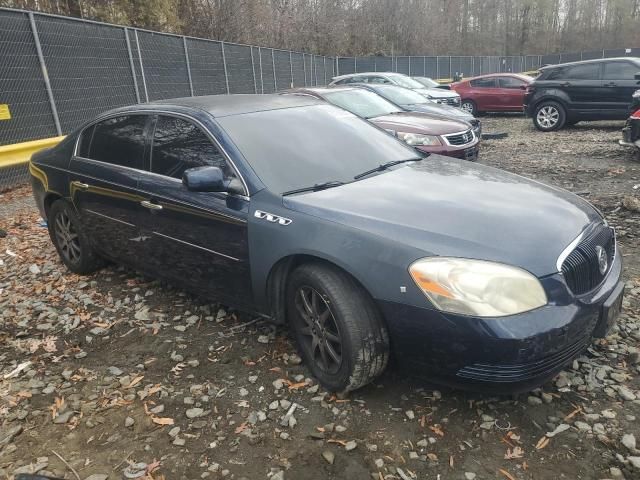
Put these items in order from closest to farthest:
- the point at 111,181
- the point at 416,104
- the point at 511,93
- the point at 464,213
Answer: the point at 464,213, the point at 111,181, the point at 416,104, the point at 511,93

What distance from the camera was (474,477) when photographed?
7.31ft

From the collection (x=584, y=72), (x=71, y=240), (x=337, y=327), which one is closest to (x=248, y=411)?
(x=337, y=327)

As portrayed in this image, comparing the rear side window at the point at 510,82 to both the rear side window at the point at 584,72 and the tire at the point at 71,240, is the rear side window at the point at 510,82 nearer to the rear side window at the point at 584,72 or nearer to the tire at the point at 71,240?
the rear side window at the point at 584,72

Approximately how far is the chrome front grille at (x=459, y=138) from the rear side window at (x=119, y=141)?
4801 millimetres

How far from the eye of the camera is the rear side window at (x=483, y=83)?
1661cm

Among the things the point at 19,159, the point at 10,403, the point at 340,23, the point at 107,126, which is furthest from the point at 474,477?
the point at 340,23

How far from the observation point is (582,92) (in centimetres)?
1207

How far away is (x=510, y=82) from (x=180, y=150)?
1540 cm

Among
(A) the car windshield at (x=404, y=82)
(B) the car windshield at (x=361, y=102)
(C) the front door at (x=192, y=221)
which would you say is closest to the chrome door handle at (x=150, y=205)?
(C) the front door at (x=192, y=221)

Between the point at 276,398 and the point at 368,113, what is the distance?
645 cm

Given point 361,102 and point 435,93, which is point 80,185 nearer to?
point 361,102

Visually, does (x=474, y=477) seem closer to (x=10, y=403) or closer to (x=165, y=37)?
(x=10, y=403)

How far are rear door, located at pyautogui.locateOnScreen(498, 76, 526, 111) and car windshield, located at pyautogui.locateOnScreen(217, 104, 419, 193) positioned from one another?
548 inches

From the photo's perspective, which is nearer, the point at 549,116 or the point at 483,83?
the point at 549,116
